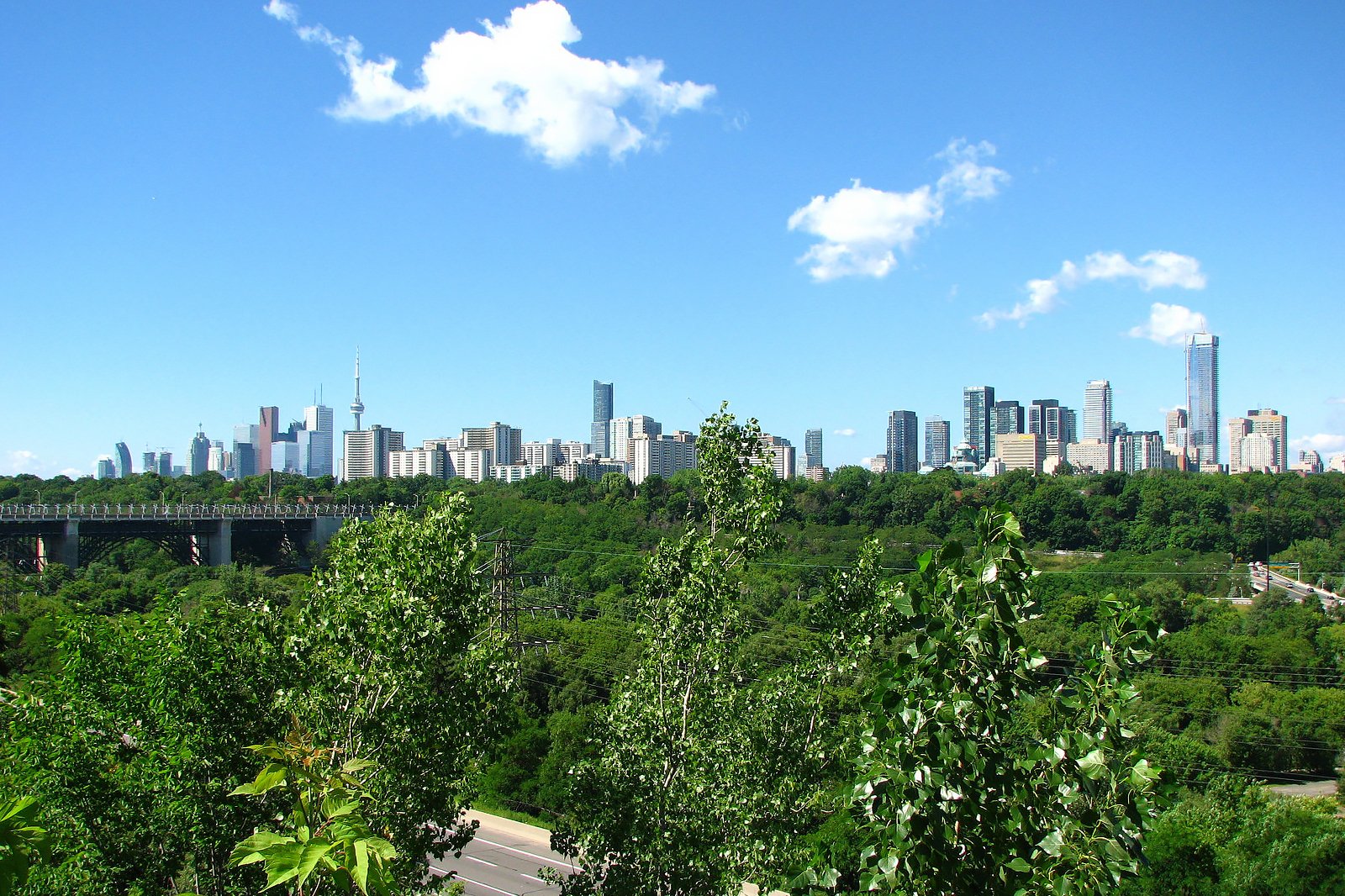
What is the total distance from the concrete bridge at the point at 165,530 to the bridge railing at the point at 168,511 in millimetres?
47

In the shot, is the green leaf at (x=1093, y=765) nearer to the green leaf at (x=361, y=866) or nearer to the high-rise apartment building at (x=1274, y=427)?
the green leaf at (x=361, y=866)

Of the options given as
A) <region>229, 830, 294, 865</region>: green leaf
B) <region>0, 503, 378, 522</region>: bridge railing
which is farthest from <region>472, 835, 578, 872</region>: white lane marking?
<region>0, 503, 378, 522</region>: bridge railing

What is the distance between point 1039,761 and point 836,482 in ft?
260

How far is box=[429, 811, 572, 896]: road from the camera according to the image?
20.4 meters

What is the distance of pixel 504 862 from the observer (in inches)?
867

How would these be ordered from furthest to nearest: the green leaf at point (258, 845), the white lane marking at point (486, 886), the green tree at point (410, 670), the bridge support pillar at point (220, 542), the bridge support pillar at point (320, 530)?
the bridge support pillar at point (320, 530) → the bridge support pillar at point (220, 542) → the white lane marking at point (486, 886) → the green tree at point (410, 670) → the green leaf at point (258, 845)

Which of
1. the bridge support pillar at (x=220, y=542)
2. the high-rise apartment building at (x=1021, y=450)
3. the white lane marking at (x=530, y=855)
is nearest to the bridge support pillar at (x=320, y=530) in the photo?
the bridge support pillar at (x=220, y=542)

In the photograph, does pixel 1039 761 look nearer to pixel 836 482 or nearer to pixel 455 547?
pixel 455 547

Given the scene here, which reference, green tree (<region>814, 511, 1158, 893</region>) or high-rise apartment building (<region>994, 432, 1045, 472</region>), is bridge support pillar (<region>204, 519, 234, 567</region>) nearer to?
green tree (<region>814, 511, 1158, 893</region>)

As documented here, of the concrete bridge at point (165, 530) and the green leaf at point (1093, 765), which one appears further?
the concrete bridge at point (165, 530)

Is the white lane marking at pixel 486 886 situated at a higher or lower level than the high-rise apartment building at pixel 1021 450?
lower

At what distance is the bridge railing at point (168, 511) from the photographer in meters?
58.1

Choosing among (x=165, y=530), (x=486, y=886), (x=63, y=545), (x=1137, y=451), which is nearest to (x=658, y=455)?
(x=1137, y=451)

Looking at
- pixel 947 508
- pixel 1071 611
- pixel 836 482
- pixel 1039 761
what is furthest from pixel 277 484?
pixel 1039 761
